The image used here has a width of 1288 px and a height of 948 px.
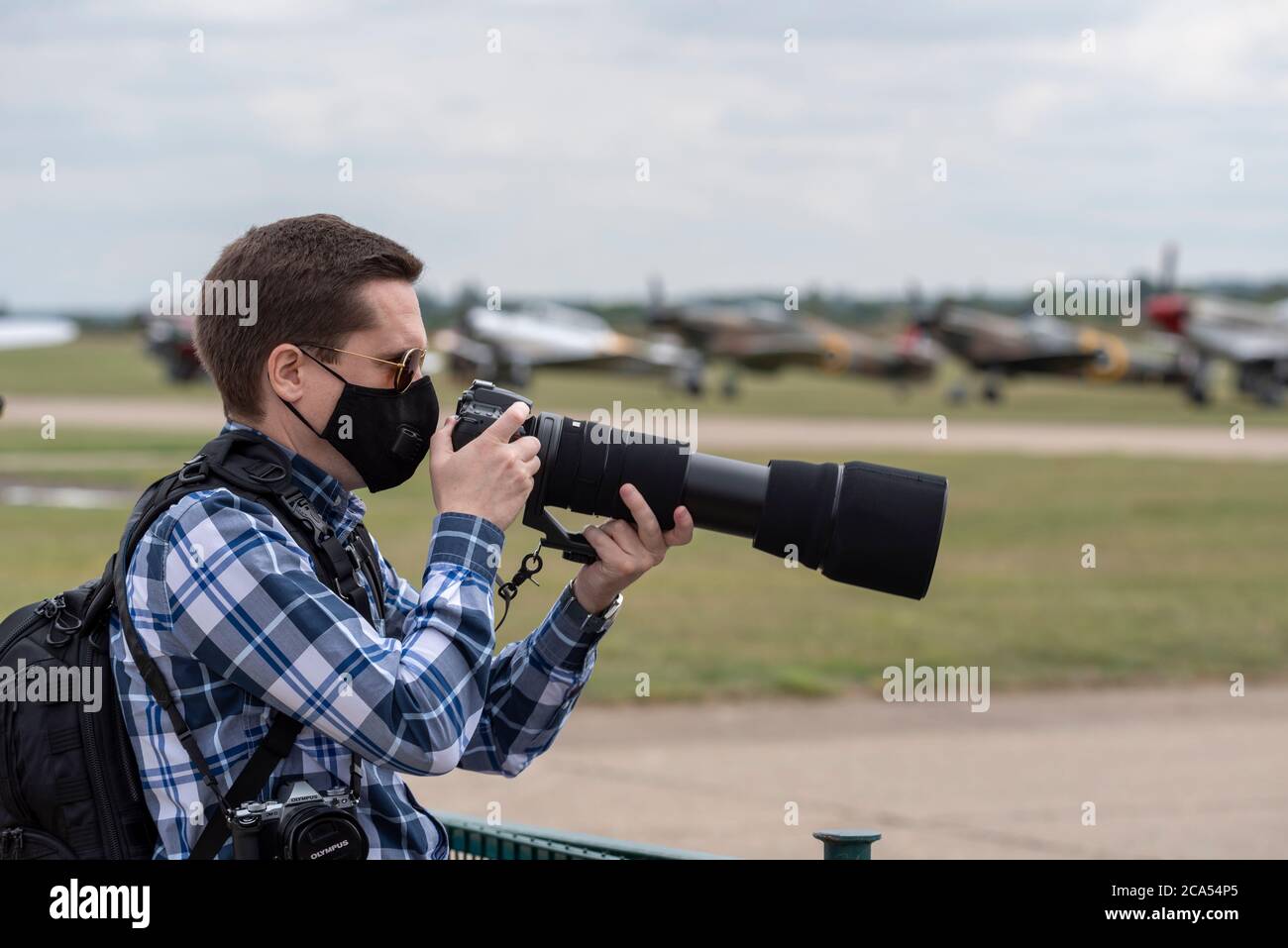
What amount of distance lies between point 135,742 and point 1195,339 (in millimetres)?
51277

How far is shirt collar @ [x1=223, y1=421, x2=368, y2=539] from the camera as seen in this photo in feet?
7.88

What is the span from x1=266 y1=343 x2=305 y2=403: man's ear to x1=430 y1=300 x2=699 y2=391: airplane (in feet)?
160

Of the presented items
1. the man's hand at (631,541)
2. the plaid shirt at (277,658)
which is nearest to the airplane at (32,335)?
the man's hand at (631,541)

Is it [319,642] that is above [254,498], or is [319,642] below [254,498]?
below

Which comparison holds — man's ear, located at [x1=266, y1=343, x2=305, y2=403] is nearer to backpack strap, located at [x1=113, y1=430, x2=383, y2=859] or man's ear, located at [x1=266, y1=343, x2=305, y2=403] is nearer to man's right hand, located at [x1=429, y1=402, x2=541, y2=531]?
backpack strap, located at [x1=113, y1=430, x2=383, y2=859]

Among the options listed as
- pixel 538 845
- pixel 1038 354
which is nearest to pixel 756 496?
pixel 538 845

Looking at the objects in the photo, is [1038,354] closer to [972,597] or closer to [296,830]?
[972,597]

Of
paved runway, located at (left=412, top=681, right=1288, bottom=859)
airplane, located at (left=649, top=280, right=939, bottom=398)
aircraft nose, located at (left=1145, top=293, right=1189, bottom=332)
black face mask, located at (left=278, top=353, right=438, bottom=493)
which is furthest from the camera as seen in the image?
airplane, located at (left=649, top=280, right=939, bottom=398)

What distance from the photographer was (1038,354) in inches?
2103

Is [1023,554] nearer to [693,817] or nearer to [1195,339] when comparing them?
[693,817]

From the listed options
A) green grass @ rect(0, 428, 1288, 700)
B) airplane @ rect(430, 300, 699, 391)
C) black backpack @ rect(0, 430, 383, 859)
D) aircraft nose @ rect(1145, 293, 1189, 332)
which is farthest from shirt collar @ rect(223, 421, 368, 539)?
aircraft nose @ rect(1145, 293, 1189, 332)

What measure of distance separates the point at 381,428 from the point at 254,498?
266mm

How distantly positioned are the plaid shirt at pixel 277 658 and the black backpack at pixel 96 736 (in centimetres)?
2

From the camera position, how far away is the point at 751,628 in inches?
457
